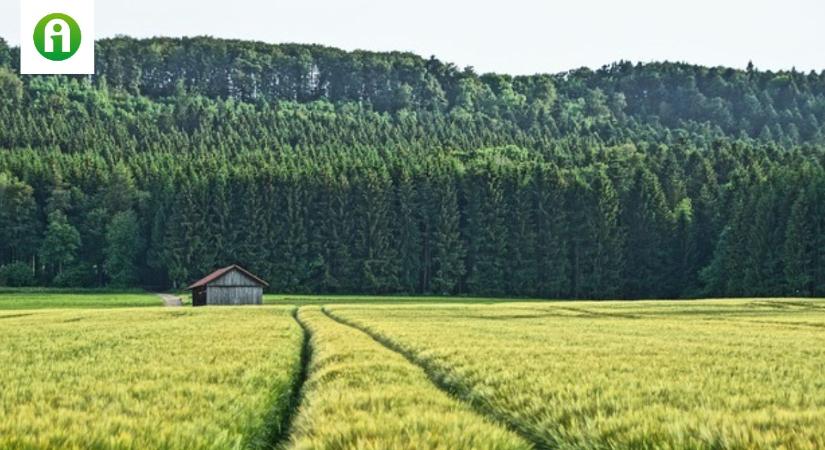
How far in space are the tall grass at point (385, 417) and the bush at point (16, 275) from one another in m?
139

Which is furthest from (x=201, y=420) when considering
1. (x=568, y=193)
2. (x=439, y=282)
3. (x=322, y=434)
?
(x=568, y=193)

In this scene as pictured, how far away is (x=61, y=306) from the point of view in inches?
3839

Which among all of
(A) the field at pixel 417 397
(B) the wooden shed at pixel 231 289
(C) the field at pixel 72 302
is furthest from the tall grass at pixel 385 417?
(B) the wooden shed at pixel 231 289

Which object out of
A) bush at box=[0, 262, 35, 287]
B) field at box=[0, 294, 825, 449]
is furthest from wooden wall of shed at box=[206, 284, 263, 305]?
field at box=[0, 294, 825, 449]

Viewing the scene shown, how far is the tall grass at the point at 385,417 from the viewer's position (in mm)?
9633

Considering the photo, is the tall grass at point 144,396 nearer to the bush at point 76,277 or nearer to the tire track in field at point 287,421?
the tire track in field at point 287,421

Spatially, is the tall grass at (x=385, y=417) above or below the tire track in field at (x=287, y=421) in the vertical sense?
above

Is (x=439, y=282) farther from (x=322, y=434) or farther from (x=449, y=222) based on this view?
(x=322, y=434)

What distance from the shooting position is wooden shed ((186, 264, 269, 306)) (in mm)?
107875

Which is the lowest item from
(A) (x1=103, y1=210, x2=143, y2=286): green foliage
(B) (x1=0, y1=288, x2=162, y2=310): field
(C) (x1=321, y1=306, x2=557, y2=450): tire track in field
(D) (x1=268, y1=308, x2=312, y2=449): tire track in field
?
(B) (x1=0, y1=288, x2=162, y2=310): field

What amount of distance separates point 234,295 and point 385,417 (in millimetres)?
99499

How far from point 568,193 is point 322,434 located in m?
142

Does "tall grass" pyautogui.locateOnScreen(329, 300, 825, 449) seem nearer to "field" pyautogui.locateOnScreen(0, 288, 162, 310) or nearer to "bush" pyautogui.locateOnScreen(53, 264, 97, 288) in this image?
"field" pyautogui.locateOnScreen(0, 288, 162, 310)

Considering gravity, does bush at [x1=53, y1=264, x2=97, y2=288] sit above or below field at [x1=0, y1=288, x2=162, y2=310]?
above
